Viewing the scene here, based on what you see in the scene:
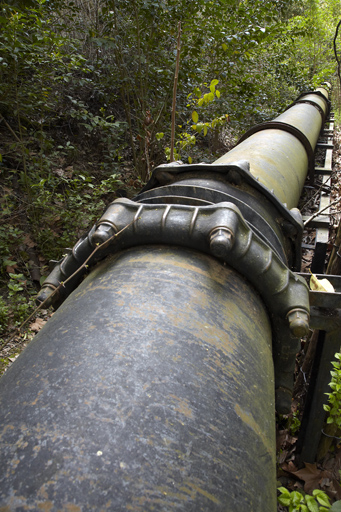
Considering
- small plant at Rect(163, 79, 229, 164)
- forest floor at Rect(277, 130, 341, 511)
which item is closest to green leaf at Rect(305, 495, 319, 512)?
forest floor at Rect(277, 130, 341, 511)

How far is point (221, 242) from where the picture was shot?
3.49 ft

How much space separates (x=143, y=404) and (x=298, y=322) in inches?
25.5

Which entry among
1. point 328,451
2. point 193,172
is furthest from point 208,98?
point 328,451

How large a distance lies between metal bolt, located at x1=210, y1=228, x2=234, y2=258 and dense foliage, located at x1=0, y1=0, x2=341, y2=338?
2367 mm

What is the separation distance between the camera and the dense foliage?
4.12 meters

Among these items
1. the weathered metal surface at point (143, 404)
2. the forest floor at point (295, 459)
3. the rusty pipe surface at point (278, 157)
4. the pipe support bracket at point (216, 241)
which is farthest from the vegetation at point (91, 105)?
the weathered metal surface at point (143, 404)

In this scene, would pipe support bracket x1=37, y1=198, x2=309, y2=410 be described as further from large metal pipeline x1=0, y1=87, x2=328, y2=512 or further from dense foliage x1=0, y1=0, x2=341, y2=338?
dense foliage x1=0, y1=0, x2=341, y2=338

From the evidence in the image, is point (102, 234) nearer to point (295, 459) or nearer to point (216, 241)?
point (216, 241)

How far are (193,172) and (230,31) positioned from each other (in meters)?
4.66

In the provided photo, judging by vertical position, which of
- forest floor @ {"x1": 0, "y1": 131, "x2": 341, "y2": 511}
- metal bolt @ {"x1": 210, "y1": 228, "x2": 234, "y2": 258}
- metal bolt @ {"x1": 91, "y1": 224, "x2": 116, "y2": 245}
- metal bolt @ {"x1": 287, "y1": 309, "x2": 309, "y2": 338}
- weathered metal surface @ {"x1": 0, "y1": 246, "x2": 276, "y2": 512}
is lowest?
forest floor @ {"x1": 0, "y1": 131, "x2": 341, "y2": 511}

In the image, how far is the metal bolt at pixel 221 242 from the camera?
1066mm

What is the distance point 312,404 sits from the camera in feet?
7.46

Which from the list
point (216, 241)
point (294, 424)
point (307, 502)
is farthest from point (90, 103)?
point (307, 502)

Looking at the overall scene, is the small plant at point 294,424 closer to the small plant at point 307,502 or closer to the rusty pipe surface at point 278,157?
the small plant at point 307,502
